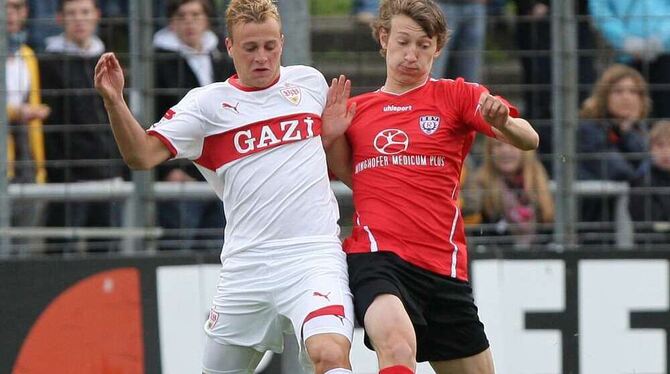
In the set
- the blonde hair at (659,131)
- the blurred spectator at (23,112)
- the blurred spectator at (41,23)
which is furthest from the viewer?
the blonde hair at (659,131)

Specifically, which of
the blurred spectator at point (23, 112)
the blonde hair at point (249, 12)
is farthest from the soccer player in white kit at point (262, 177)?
the blurred spectator at point (23, 112)

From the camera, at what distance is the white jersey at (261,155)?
20.1 feet

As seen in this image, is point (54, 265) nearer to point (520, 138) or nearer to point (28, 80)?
point (28, 80)

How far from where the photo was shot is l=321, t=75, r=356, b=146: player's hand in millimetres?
6281

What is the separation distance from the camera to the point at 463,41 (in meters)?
8.69

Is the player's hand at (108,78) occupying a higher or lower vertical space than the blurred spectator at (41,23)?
lower

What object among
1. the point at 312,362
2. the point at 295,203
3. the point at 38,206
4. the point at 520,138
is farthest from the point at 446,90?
the point at 38,206

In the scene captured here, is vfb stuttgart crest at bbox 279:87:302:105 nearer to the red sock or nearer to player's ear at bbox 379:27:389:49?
player's ear at bbox 379:27:389:49

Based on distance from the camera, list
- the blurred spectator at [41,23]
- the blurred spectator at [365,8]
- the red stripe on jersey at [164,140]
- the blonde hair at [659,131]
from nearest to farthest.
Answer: the red stripe on jersey at [164,140] < the blurred spectator at [41,23] < the blonde hair at [659,131] < the blurred spectator at [365,8]

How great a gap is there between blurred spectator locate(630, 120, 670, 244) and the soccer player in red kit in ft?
7.53

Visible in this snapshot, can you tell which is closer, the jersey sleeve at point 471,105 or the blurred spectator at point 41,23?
the jersey sleeve at point 471,105

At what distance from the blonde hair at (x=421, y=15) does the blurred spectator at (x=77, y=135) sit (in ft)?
7.88

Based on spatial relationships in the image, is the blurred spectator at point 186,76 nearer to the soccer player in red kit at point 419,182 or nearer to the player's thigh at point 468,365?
the soccer player in red kit at point 419,182

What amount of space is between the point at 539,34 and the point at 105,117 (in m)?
2.55
